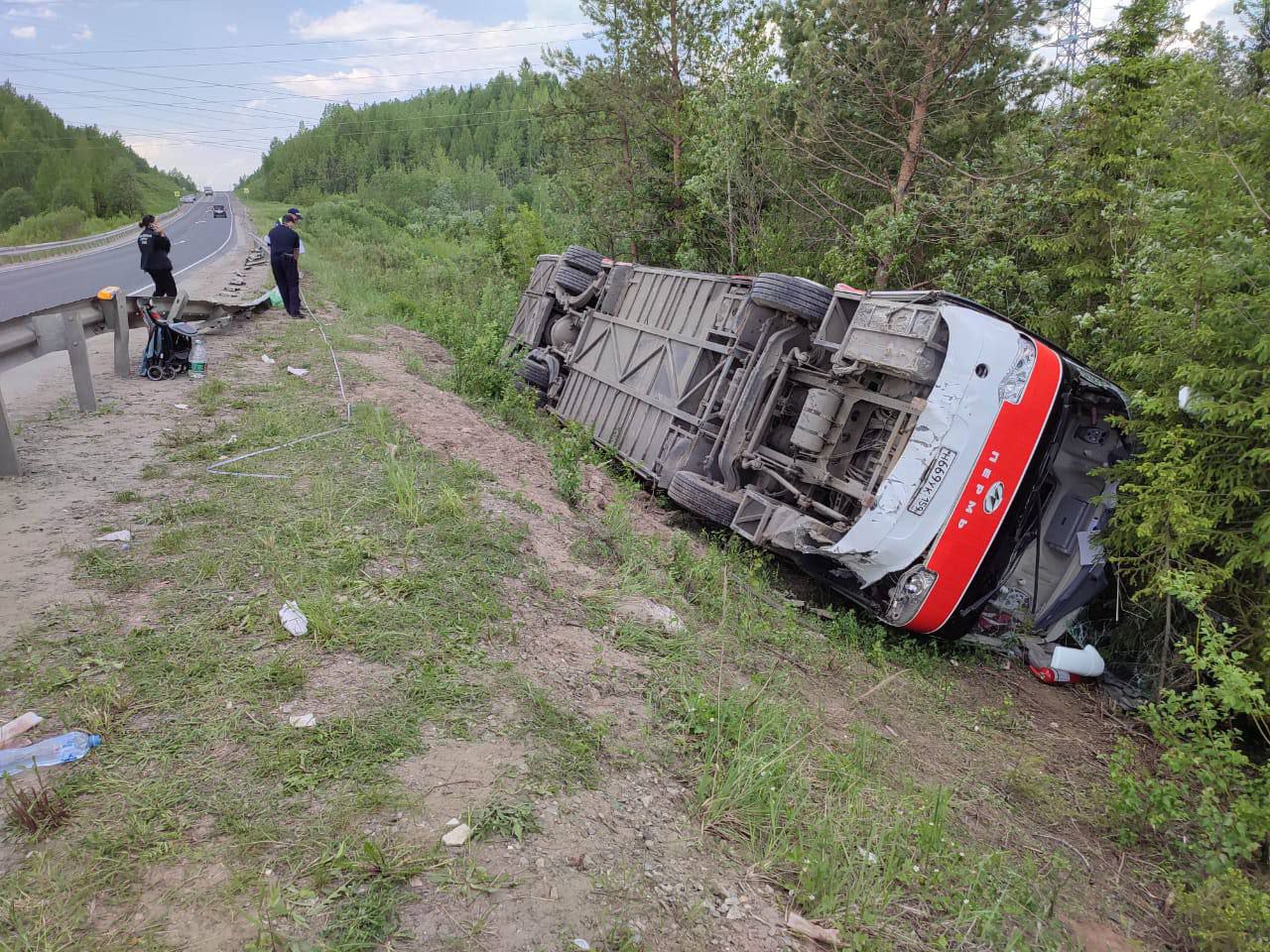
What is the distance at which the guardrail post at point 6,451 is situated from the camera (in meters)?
4.49

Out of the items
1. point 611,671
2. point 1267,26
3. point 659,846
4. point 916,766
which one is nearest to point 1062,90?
point 1267,26

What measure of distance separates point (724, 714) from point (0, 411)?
493 cm

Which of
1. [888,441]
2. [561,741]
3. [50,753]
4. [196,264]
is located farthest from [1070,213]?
[196,264]

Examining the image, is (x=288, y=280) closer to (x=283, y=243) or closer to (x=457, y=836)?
(x=283, y=243)

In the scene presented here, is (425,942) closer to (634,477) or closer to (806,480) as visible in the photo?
(806,480)

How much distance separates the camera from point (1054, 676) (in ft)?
17.9

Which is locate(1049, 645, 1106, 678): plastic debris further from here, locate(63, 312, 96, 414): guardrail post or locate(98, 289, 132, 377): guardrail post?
locate(98, 289, 132, 377): guardrail post

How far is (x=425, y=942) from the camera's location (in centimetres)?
199

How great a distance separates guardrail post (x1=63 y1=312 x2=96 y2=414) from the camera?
5484mm

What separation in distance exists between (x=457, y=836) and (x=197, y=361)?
6.94 m

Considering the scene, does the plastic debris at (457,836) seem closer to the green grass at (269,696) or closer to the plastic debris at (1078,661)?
the green grass at (269,696)

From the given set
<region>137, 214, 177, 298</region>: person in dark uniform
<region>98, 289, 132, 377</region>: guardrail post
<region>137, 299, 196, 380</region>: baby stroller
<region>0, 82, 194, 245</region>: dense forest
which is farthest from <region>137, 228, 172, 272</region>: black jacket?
<region>0, 82, 194, 245</region>: dense forest

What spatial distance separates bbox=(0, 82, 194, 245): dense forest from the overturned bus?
38237 mm

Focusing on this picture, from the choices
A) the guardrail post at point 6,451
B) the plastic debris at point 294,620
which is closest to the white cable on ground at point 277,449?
the guardrail post at point 6,451
